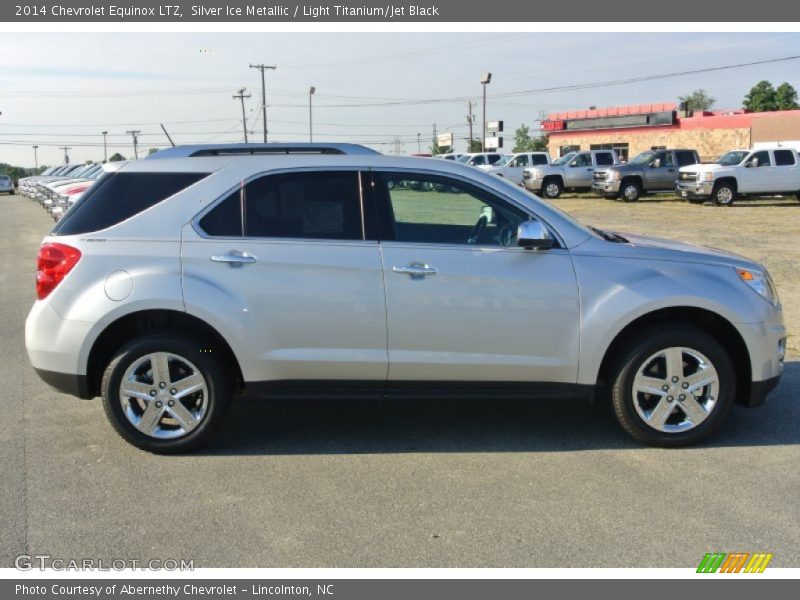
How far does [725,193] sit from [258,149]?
2467 cm

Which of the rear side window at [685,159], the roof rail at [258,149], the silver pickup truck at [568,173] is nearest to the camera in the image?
the roof rail at [258,149]

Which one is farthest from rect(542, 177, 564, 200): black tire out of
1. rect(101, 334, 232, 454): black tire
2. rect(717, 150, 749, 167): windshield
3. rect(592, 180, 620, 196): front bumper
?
rect(101, 334, 232, 454): black tire

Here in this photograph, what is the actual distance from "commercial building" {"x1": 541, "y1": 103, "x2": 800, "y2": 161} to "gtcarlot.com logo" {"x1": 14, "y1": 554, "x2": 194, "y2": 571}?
48.0 m

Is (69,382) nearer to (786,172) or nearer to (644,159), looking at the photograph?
(786,172)

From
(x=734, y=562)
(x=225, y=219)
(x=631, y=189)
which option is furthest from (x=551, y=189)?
(x=734, y=562)

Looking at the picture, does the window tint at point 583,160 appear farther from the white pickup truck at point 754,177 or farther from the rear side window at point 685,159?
the white pickup truck at point 754,177

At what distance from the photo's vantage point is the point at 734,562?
358cm

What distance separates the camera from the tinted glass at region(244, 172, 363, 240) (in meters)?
4.87

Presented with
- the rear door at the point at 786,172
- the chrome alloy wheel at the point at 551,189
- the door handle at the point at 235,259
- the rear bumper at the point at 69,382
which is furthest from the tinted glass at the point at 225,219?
the chrome alloy wheel at the point at 551,189

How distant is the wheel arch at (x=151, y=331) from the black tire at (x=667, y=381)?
93.9 inches

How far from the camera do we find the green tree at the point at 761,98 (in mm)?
92375

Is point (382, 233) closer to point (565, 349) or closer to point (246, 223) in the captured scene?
point (246, 223)

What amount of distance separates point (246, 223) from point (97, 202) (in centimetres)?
96

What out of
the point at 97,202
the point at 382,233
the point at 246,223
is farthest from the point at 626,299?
the point at 97,202
